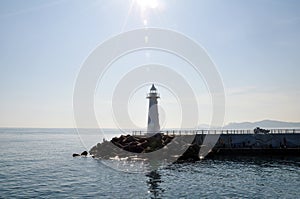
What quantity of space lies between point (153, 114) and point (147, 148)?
13.2 metres

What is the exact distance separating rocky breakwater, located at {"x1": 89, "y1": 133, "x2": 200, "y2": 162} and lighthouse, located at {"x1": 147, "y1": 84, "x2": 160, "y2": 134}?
15.6 ft

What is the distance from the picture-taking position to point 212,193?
2844 cm

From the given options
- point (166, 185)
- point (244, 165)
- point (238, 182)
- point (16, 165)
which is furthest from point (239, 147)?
point (16, 165)

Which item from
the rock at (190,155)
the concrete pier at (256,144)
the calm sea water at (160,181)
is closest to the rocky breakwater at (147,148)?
the rock at (190,155)

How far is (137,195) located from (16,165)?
2807cm

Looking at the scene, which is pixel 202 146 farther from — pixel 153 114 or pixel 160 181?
pixel 160 181

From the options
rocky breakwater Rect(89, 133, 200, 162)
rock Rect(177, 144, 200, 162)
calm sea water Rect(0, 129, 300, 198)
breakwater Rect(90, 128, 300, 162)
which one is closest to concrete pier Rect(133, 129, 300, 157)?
breakwater Rect(90, 128, 300, 162)

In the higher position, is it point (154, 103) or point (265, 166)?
point (154, 103)

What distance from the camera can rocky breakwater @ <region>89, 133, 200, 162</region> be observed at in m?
53.1

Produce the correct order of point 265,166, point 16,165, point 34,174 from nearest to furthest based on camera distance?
A: point 34,174, point 265,166, point 16,165

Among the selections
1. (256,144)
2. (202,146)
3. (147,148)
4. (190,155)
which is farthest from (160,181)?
(256,144)

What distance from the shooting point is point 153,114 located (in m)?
67.1

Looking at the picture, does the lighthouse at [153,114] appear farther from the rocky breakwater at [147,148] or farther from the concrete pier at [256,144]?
the concrete pier at [256,144]

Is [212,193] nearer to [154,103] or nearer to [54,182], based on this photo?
[54,182]
